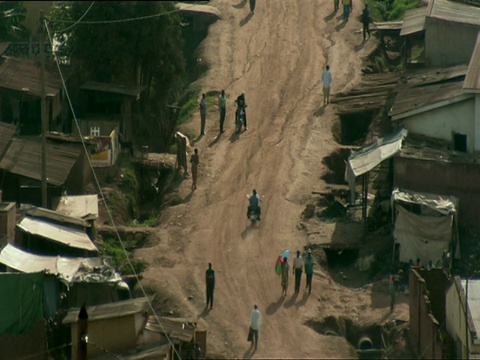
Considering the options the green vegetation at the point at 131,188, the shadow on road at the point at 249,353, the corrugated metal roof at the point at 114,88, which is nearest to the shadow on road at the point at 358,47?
the corrugated metal roof at the point at 114,88

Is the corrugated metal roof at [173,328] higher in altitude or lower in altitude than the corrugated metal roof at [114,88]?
lower

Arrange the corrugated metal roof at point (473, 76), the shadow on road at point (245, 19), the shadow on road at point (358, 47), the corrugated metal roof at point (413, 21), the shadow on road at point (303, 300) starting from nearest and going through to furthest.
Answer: the shadow on road at point (303, 300)
the corrugated metal roof at point (473, 76)
the corrugated metal roof at point (413, 21)
the shadow on road at point (358, 47)
the shadow on road at point (245, 19)

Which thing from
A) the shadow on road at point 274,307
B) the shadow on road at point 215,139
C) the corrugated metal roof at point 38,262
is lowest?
the shadow on road at point 274,307

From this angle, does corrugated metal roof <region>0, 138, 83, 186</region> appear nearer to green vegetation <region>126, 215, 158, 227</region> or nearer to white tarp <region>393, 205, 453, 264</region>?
green vegetation <region>126, 215, 158, 227</region>

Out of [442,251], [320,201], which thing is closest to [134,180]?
[320,201]

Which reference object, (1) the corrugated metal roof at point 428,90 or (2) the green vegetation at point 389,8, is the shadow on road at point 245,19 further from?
(1) the corrugated metal roof at point 428,90
